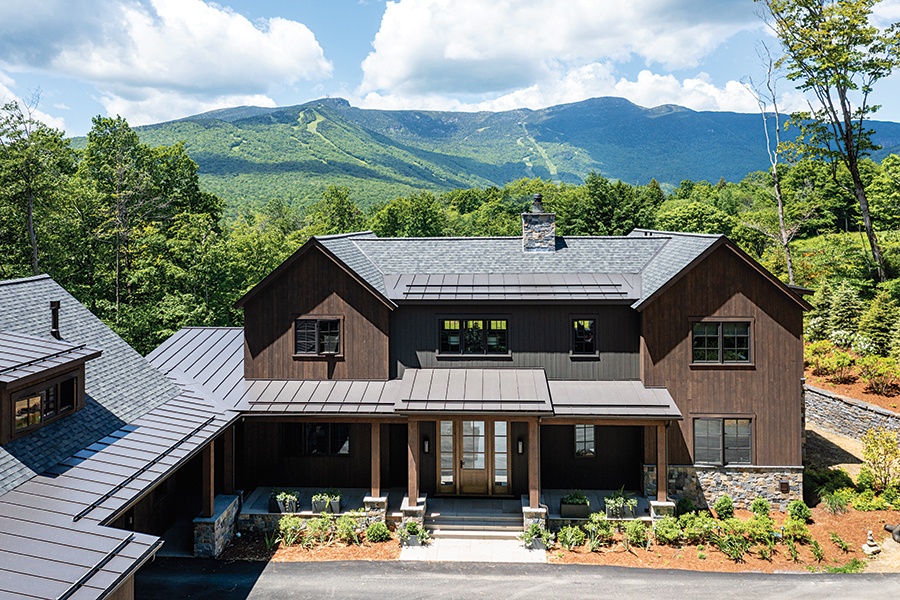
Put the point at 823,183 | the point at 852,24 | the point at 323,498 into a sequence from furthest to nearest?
the point at 823,183 → the point at 852,24 → the point at 323,498

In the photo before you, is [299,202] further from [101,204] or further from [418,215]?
[101,204]

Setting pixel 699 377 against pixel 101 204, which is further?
pixel 101 204

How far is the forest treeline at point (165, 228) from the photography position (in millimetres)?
27422

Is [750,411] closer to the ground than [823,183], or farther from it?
closer to the ground

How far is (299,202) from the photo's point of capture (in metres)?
88.4

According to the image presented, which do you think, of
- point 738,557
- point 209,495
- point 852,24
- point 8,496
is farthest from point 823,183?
point 8,496

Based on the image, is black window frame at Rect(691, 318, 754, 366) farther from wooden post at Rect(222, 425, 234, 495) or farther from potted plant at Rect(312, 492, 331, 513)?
wooden post at Rect(222, 425, 234, 495)

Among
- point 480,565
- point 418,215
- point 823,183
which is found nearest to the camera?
point 480,565

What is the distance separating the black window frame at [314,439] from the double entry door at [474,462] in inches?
112

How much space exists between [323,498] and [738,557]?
10.1m

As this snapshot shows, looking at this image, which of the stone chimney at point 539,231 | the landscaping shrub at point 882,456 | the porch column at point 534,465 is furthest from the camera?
the stone chimney at point 539,231

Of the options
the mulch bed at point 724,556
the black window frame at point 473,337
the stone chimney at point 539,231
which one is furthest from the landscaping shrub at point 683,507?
the stone chimney at point 539,231

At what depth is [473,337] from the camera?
57.7 ft

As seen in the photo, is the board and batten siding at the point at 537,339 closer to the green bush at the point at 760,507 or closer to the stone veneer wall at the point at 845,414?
the green bush at the point at 760,507
